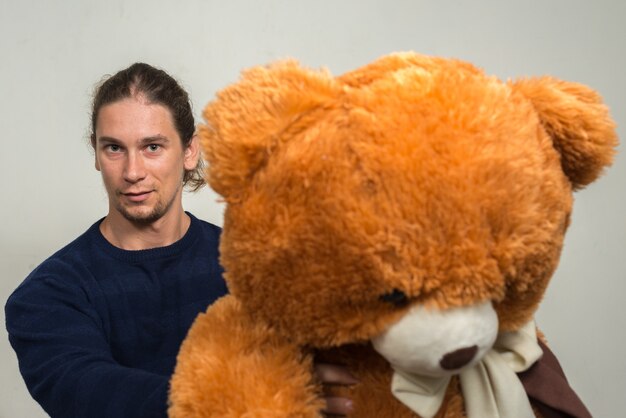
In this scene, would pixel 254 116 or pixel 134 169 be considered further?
pixel 134 169

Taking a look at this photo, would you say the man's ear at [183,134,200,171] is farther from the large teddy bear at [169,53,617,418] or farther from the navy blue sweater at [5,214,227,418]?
the large teddy bear at [169,53,617,418]

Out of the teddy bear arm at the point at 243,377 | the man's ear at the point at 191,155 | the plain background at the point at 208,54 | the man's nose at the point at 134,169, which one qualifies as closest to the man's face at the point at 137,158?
the man's nose at the point at 134,169

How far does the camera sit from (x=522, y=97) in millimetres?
863

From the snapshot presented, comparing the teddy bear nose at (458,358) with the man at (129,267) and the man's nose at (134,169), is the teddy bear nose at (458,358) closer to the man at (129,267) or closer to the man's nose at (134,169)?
the man at (129,267)

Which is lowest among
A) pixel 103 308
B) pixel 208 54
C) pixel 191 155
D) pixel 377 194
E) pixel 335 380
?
pixel 103 308

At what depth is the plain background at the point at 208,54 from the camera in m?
2.30

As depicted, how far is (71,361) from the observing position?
1356mm

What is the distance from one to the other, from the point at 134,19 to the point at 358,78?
1610mm

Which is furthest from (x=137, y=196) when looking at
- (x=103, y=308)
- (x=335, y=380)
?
(x=335, y=380)

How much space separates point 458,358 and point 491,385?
0.60ft

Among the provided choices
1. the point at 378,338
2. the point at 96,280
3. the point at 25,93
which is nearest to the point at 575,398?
the point at 378,338

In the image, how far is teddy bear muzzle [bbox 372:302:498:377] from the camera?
0.76 m

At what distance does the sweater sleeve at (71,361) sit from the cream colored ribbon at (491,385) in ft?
1.19

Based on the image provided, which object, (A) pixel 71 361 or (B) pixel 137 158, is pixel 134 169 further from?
(A) pixel 71 361
